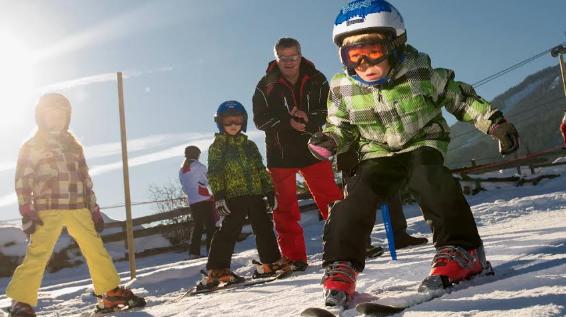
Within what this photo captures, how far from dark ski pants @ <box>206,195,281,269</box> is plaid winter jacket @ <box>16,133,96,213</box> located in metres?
1.06

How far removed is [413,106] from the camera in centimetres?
219

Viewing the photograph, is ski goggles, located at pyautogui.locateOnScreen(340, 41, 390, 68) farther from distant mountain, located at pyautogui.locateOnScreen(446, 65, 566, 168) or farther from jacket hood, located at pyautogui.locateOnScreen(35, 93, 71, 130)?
distant mountain, located at pyautogui.locateOnScreen(446, 65, 566, 168)

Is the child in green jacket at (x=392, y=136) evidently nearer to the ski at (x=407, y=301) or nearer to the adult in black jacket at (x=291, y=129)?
the ski at (x=407, y=301)

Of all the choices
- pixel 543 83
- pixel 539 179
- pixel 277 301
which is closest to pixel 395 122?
pixel 277 301

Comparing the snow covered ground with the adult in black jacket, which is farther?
the adult in black jacket

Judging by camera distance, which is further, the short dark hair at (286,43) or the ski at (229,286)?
the short dark hair at (286,43)

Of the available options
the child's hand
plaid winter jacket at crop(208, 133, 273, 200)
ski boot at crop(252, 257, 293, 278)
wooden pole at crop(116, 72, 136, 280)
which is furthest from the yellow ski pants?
wooden pole at crop(116, 72, 136, 280)

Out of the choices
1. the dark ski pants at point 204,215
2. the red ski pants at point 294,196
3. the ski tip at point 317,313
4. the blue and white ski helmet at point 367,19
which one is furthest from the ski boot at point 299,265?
the dark ski pants at point 204,215

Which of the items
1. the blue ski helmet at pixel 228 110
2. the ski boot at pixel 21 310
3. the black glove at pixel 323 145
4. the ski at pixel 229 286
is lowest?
the ski at pixel 229 286

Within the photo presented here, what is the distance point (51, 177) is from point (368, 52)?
2673 mm

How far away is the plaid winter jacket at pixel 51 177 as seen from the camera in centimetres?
369

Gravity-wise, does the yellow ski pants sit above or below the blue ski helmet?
below

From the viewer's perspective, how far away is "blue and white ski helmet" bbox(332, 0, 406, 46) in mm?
2211

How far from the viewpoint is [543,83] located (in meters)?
125
